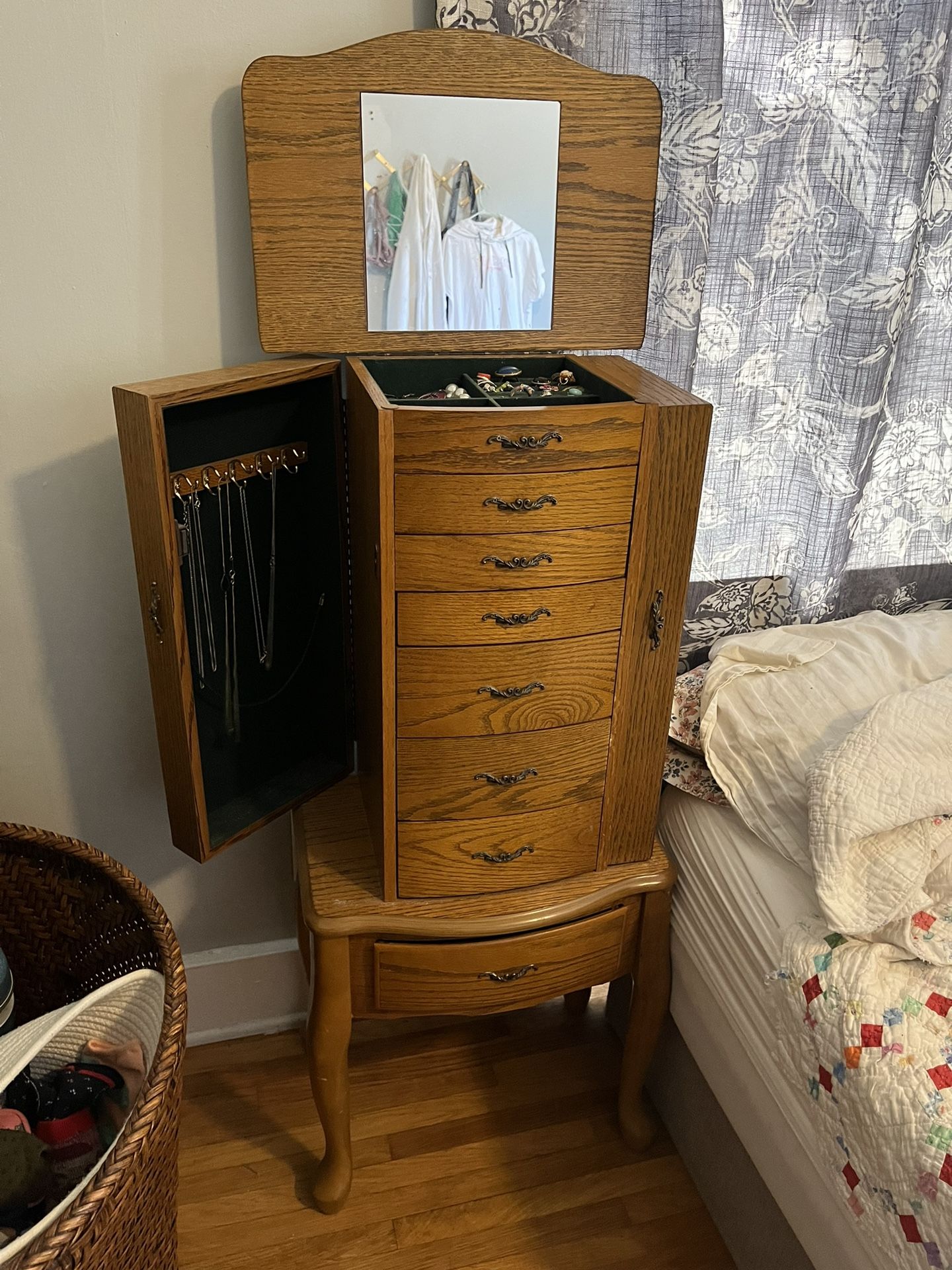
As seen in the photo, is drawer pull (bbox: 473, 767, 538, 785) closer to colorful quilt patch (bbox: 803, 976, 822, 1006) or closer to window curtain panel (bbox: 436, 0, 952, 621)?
colorful quilt patch (bbox: 803, 976, 822, 1006)

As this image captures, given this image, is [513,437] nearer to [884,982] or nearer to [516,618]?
[516,618]

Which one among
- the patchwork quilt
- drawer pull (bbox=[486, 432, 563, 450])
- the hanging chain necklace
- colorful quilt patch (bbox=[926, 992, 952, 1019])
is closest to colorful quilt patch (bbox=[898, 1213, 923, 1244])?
the patchwork quilt

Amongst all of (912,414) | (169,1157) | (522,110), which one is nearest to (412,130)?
(522,110)

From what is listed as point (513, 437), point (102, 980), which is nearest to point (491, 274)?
point (513, 437)

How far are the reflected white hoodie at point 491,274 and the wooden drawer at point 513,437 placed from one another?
31 cm

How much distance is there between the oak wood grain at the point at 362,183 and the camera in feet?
3.60

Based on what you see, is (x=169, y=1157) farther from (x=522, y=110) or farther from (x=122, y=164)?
(x=522, y=110)

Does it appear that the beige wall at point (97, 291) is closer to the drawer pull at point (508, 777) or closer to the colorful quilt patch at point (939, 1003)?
the drawer pull at point (508, 777)

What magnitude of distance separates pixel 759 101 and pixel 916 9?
25 cm

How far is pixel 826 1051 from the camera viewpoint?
96 centimetres

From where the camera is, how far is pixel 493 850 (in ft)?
3.87

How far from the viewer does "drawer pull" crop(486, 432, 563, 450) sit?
96 cm

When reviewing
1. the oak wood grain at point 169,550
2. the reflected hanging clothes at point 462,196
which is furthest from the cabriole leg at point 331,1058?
the reflected hanging clothes at point 462,196

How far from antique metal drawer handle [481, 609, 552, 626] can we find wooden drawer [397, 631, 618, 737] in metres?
0.03
